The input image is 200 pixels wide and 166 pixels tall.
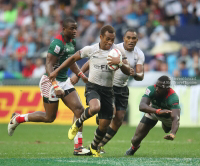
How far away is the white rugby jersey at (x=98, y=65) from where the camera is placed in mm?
7926

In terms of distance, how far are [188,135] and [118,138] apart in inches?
87.5

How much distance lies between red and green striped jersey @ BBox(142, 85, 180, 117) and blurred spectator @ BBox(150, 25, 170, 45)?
29.5 ft

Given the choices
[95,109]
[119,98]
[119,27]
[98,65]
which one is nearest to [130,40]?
[119,98]

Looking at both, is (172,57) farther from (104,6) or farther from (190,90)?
(104,6)

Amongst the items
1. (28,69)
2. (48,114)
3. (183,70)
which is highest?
(183,70)

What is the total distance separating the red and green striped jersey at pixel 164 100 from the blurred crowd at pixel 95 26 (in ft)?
25.4

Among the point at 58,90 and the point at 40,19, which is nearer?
the point at 58,90

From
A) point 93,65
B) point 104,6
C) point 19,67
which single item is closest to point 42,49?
point 19,67

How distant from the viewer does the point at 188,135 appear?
13328mm

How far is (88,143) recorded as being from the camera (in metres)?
11.2

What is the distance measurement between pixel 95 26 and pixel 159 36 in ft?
9.77

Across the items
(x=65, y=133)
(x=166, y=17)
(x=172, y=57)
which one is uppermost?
(x=166, y=17)

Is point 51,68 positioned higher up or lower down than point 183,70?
higher up

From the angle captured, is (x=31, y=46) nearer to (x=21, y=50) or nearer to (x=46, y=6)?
(x=21, y=50)
